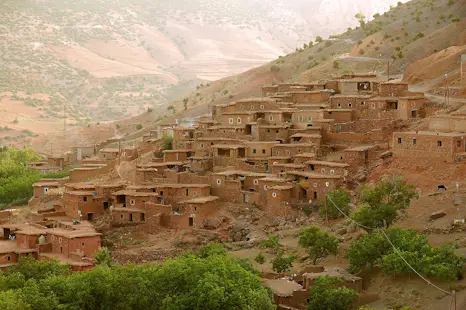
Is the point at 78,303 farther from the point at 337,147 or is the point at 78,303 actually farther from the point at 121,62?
the point at 121,62

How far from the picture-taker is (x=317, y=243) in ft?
95.7

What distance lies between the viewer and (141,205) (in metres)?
36.0

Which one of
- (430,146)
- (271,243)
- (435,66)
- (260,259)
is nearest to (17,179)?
(271,243)

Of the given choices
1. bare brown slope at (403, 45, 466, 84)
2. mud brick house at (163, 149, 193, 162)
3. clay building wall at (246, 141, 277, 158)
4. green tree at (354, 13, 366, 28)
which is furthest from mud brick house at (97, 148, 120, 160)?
green tree at (354, 13, 366, 28)

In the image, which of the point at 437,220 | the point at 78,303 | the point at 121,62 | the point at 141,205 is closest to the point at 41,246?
the point at 141,205

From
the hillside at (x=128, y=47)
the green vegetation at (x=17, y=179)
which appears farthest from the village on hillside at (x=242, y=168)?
the hillside at (x=128, y=47)

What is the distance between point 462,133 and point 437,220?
4.78 meters

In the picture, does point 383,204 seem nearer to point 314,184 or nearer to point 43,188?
point 314,184

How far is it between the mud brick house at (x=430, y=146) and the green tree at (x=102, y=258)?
10.1m

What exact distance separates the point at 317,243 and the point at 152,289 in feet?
18.8

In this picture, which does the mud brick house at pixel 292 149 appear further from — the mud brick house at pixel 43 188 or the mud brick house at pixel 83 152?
the mud brick house at pixel 83 152

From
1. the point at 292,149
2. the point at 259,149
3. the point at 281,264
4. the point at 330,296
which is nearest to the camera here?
the point at 330,296

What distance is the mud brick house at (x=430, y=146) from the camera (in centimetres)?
3167

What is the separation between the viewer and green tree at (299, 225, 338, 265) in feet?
95.3
